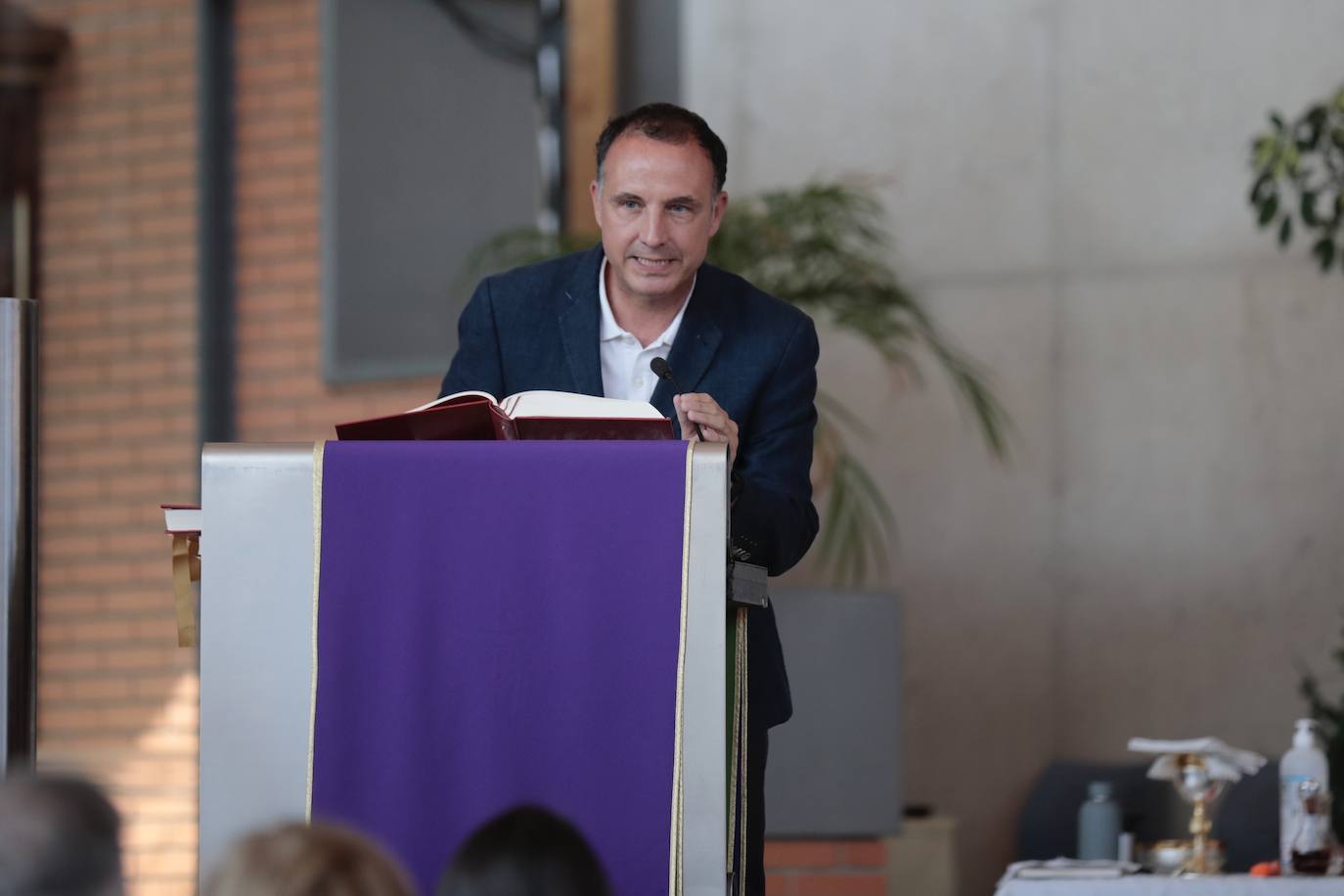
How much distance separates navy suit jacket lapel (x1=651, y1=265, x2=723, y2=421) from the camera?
2375mm

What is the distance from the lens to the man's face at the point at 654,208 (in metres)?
2.33

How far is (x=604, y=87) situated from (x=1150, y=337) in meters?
1.63

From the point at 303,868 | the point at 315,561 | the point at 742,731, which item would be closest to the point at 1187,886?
the point at 742,731

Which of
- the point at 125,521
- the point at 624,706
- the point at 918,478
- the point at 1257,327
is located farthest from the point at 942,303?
the point at 624,706

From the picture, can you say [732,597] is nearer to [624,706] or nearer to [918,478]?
[624,706]

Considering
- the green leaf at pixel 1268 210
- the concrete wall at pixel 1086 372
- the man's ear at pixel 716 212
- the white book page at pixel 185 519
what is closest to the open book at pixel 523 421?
the white book page at pixel 185 519

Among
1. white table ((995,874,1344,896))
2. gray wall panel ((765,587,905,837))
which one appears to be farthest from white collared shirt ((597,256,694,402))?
gray wall panel ((765,587,905,837))

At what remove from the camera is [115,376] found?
224 inches

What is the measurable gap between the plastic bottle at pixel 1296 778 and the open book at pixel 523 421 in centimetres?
147

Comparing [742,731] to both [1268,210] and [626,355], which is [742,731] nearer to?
[626,355]

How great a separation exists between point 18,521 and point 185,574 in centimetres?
53

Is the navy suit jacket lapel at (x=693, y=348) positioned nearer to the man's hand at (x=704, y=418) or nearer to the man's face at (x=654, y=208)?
the man's face at (x=654, y=208)

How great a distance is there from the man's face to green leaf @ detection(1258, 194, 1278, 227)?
2034mm

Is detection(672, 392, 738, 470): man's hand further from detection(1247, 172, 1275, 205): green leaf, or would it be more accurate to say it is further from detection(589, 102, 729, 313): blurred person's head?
detection(1247, 172, 1275, 205): green leaf
